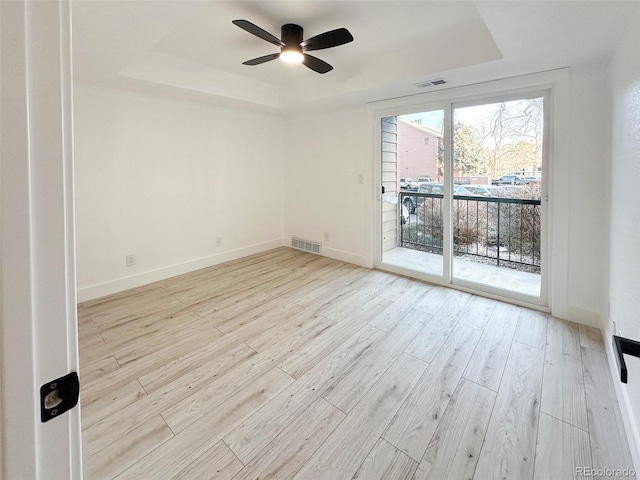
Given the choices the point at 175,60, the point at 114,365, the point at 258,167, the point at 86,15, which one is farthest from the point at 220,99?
the point at 114,365

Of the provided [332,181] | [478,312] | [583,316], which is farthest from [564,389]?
[332,181]

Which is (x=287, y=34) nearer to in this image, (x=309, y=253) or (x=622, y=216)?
(x=622, y=216)

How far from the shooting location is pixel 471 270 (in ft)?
12.3

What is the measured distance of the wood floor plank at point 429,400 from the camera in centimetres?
155

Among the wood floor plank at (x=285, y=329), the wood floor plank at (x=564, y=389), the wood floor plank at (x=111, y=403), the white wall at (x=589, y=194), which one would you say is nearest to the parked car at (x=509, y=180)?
the white wall at (x=589, y=194)

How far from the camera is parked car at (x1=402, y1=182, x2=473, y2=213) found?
11.4 feet

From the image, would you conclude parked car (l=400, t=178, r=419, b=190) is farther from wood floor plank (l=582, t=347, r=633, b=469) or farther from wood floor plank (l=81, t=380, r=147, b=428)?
wood floor plank (l=81, t=380, r=147, b=428)

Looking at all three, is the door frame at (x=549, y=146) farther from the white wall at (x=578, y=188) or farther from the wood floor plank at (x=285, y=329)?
the wood floor plank at (x=285, y=329)

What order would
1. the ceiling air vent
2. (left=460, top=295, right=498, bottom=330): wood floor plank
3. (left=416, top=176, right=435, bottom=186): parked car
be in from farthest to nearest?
(left=416, top=176, right=435, bottom=186): parked car → the ceiling air vent → (left=460, top=295, right=498, bottom=330): wood floor plank

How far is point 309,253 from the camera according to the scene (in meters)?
4.99

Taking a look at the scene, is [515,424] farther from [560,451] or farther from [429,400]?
[429,400]

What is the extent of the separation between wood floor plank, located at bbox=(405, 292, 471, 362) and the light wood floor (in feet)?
0.06

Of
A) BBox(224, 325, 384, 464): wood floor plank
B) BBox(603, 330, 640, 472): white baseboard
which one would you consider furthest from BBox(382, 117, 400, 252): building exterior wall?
BBox(603, 330, 640, 472): white baseboard

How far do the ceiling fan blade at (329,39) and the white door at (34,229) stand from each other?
200 cm
